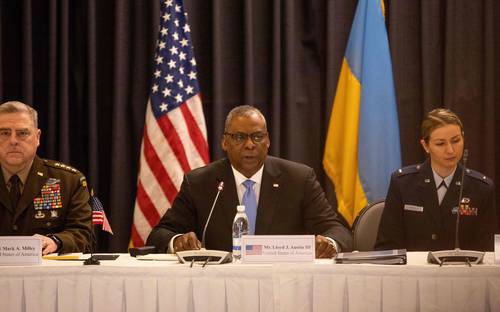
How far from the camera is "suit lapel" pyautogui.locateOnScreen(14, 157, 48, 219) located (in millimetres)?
4020

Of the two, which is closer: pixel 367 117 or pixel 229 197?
pixel 229 197

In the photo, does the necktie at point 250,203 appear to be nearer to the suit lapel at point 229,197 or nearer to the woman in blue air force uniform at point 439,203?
the suit lapel at point 229,197

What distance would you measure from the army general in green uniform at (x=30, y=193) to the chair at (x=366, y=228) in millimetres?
1525

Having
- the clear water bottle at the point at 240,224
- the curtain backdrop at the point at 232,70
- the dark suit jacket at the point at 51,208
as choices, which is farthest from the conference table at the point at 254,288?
the curtain backdrop at the point at 232,70

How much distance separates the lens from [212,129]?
583 cm

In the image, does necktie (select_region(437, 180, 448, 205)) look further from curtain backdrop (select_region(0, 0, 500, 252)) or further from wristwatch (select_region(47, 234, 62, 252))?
wristwatch (select_region(47, 234, 62, 252))

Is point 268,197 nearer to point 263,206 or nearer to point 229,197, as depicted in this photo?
point 263,206

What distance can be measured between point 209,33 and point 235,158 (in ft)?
6.86

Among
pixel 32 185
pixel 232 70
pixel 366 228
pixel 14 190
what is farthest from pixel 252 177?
pixel 232 70

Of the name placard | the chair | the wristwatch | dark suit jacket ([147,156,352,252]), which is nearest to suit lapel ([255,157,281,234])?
dark suit jacket ([147,156,352,252])

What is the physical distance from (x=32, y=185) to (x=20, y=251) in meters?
0.97

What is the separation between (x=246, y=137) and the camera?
4023 millimetres

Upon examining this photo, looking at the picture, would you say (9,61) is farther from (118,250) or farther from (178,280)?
(178,280)

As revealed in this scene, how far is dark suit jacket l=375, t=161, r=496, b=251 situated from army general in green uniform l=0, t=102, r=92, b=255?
170 cm
